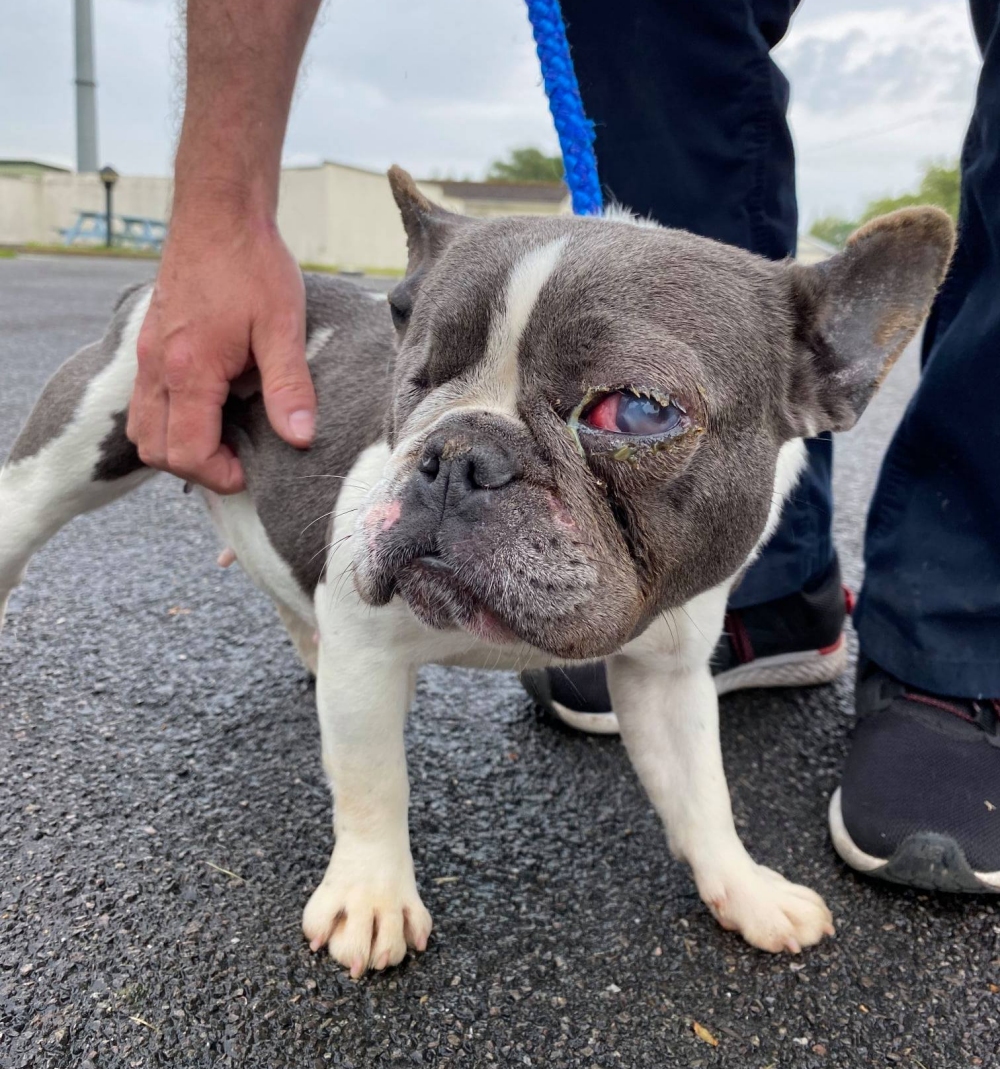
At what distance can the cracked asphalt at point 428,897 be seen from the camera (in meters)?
1.72

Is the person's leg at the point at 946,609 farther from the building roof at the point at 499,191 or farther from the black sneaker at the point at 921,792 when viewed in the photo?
the building roof at the point at 499,191

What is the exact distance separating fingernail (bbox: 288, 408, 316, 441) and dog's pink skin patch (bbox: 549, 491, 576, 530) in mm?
1025

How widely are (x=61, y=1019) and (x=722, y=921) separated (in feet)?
4.24

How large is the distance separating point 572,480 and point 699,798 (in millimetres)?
931

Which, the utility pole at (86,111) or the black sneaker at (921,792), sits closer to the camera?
the black sneaker at (921,792)

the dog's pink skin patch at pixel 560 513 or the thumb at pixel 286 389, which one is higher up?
the dog's pink skin patch at pixel 560 513

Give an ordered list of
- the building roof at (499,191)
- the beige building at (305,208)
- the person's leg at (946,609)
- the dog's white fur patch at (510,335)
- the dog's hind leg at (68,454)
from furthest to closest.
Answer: the building roof at (499,191)
the beige building at (305,208)
the dog's hind leg at (68,454)
the person's leg at (946,609)
the dog's white fur patch at (510,335)

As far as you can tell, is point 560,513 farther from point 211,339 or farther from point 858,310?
point 211,339

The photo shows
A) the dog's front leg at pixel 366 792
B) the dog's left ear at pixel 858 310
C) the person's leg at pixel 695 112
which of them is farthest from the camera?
the person's leg at pixel 695 112

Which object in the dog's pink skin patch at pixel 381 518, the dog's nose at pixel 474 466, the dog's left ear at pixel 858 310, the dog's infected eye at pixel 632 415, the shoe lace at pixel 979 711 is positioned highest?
the dog's left ear at pixel 858 310

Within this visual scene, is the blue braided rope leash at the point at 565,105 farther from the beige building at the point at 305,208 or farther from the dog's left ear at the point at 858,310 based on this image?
the beige building at the point at 305,208

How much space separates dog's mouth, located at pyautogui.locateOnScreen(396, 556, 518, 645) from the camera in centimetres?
162

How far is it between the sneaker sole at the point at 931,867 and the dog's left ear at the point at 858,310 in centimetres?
98

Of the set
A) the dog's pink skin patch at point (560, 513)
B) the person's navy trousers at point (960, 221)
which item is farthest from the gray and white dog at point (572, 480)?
the person's navy trousers at point (960, 221)
